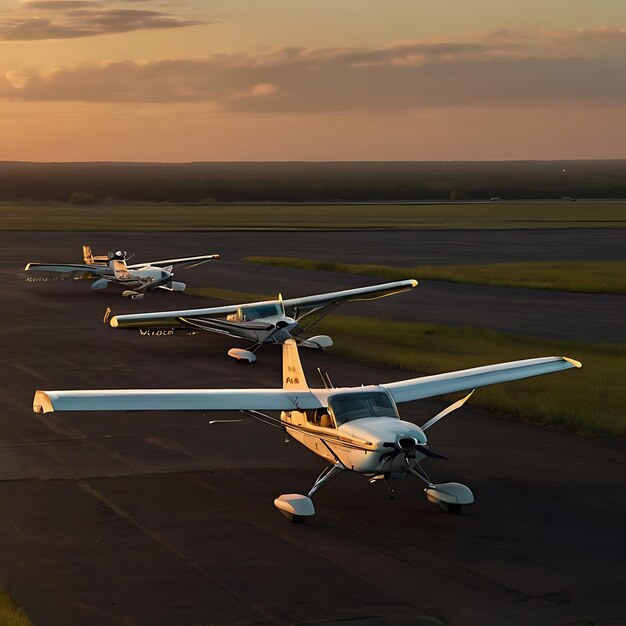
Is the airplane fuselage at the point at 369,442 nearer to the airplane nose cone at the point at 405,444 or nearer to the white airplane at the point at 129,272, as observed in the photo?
the airplane nose cone at the point at 405,444

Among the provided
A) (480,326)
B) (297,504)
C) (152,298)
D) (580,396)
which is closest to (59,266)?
(152,298)

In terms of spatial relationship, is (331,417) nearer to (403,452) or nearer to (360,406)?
(360,406)

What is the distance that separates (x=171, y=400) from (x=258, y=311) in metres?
19.8

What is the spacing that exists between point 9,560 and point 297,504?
214 inches

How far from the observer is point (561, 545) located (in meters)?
19.1

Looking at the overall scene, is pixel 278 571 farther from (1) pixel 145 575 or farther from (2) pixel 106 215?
(2) pixel 106 215

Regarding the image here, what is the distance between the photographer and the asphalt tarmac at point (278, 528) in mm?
16422

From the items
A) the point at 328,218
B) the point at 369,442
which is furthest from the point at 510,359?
the point at 328,218

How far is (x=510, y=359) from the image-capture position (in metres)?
37.9

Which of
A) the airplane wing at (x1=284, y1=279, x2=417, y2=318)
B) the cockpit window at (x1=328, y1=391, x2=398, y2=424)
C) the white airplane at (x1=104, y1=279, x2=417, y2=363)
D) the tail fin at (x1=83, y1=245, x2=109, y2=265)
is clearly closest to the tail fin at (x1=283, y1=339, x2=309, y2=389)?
the cockpit window at (x1=328, y1=391, x2=398, y2=424)

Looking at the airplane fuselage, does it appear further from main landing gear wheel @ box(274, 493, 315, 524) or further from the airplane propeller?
main landing gear wheel @ box(274, 493, 315, 524)

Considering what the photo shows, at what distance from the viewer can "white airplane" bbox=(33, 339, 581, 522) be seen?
18.7 meters

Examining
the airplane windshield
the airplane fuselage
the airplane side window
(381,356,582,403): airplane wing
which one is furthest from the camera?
the airplane windshield

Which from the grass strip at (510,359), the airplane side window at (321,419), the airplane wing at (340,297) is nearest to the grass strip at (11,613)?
the airplane side window at (321,419)
